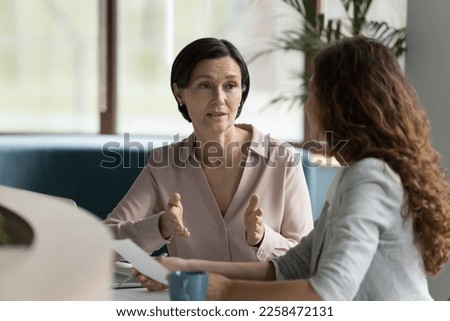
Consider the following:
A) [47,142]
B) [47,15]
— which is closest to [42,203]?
[47,142]

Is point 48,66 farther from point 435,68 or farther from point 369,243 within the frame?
point 369,243

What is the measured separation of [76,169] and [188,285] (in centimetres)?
220

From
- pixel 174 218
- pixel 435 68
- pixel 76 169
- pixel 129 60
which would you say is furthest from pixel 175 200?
pixel 129 60

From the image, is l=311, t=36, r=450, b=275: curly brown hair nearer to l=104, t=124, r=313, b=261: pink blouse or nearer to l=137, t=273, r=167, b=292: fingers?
l=137, t=273, r=167, b=292: fingers

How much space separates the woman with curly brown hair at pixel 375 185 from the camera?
1.86 meters

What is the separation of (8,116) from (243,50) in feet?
7.54

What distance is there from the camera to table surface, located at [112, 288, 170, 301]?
2342mm

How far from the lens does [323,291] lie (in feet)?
5.91

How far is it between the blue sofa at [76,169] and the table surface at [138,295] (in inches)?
59.8

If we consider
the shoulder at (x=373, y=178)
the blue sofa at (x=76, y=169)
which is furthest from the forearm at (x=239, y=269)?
the blue sofa at (x=76, y=169)

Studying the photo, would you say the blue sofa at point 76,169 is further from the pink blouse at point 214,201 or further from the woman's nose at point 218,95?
the woman's nose at point 218,95

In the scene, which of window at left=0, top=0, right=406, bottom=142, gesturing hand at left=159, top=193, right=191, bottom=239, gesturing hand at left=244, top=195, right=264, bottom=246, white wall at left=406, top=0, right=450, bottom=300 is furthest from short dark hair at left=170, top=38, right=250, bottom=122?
window at left=0, top=0, right=406, bottom=142

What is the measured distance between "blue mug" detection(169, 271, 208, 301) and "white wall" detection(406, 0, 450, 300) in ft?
9.13

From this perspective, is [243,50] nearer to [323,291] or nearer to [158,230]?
[158,230]
